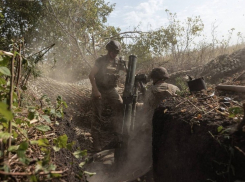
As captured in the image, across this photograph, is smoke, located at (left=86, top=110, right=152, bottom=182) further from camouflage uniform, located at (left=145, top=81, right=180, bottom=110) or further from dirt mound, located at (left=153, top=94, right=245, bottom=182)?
dirt mound, located at (left=153, top=94, right=245, bottom=182)

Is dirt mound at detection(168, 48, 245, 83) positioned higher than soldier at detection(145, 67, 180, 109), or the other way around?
dirt mound at detection(168, 48, 245, 83)

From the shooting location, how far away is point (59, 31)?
8938 mm

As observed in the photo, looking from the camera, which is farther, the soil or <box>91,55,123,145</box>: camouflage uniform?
<box>91,55,123,145</box>: camouflage uniform

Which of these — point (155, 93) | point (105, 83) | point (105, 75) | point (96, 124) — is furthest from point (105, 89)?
point (155, 93)

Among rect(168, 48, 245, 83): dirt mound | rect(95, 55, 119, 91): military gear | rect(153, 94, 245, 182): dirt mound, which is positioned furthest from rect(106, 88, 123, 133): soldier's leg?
rect(168, 48, 245, 83): dirt mound

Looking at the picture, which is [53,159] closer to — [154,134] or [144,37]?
[154,134]


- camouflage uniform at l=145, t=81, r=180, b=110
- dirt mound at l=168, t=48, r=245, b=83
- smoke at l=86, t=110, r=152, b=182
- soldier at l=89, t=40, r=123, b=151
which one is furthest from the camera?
dirt mound at l=168, t=48, r=245, b=83

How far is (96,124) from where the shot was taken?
580 cm

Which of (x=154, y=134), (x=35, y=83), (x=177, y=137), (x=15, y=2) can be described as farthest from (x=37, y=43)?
(x=177, y=137)

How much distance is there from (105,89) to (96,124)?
91 cm

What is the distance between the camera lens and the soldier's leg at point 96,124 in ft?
18.3

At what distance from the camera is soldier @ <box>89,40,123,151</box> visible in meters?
5.54

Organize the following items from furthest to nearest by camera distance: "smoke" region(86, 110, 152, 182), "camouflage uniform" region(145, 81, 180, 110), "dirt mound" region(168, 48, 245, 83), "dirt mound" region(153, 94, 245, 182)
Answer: "dirt mound" region(168, 48, 245, 83), "camouflage uniform" region(145, 81, 180, 110), "smoke" region(86, 110, 152, 182), "dirt mound" region(153, 94, 245, 182)

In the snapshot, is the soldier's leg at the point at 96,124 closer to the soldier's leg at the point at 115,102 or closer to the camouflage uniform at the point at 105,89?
the camouflage uniform at the point at 105,89
